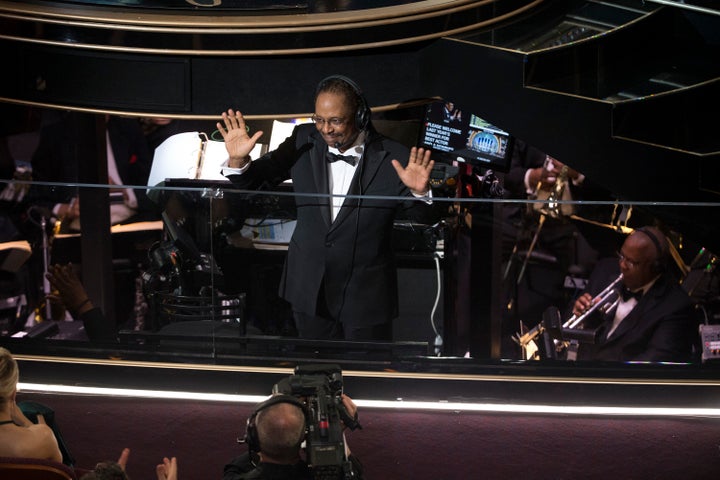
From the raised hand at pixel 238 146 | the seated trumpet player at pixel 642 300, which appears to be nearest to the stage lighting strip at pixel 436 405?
the seated trumpet player at pixel 642 300

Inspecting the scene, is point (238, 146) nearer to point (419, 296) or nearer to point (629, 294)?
point (419, 296)

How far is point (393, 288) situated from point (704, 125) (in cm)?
190

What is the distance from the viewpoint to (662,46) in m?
4.77

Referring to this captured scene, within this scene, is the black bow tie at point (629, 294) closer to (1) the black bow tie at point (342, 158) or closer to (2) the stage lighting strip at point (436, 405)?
(2) the stage lighting strip at point (436, 405)

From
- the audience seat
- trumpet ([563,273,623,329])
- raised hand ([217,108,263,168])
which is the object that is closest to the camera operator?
the audience seat

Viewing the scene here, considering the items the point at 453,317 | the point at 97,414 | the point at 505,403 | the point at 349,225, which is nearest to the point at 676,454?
the point at 505,403

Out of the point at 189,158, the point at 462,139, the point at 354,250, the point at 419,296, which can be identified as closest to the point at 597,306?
the point at 419,296

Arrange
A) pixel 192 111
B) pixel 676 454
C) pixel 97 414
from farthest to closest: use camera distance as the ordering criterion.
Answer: pixel 192 111 → pixel 97 414 → pixel 676 454

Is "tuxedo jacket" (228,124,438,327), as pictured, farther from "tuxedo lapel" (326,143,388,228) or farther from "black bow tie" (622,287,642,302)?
"black bow tie" (622,287,642,302)

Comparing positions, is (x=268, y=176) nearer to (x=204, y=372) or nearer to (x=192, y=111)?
(x=204, y=372)

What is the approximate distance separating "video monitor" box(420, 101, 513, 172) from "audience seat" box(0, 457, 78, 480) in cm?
400

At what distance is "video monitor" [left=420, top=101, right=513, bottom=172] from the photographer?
614 cm

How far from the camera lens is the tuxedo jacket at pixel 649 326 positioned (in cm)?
391

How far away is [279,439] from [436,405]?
1.48 m
